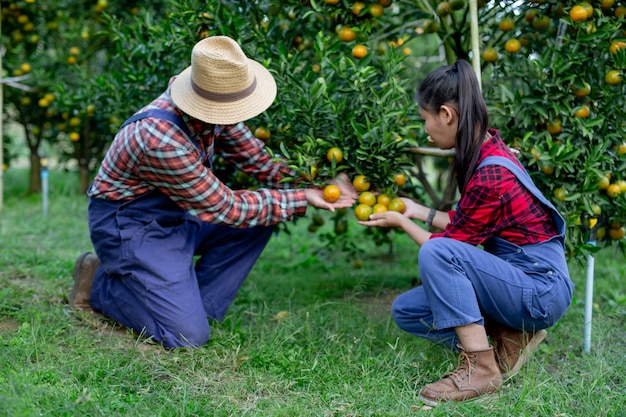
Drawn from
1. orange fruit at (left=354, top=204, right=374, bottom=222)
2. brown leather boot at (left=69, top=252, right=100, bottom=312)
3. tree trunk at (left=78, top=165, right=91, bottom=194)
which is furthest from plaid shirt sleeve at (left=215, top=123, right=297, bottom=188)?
tree trunk at (left=78, top=165, right=91, bottom=194)

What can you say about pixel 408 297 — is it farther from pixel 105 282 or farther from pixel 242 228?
pixel 105 282

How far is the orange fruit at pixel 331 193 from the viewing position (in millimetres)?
2840

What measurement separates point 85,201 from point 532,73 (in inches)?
196

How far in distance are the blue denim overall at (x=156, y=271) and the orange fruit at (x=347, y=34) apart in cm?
98

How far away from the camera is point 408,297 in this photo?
9.16 ft

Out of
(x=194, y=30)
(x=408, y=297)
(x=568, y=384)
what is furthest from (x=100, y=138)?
(x=568, y=384)

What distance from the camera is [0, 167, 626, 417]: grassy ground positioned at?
2328 mm

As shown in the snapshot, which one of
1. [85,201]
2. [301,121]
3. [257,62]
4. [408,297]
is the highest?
[257,62]

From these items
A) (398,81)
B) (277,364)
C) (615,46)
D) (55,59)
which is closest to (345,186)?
(398,81)

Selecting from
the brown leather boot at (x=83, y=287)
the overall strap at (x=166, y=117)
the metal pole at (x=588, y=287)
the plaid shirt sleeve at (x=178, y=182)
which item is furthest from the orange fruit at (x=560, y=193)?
the brown leather boot at (x=83, y=287)

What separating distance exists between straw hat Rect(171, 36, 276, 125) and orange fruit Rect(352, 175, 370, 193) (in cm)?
51

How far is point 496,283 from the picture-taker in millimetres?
2436

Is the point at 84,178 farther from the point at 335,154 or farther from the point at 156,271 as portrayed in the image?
the point at 335,154

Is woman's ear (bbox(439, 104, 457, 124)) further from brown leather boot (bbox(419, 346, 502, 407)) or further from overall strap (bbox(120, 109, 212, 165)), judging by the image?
overall strap (bbox(120, 109, 212, 165))
